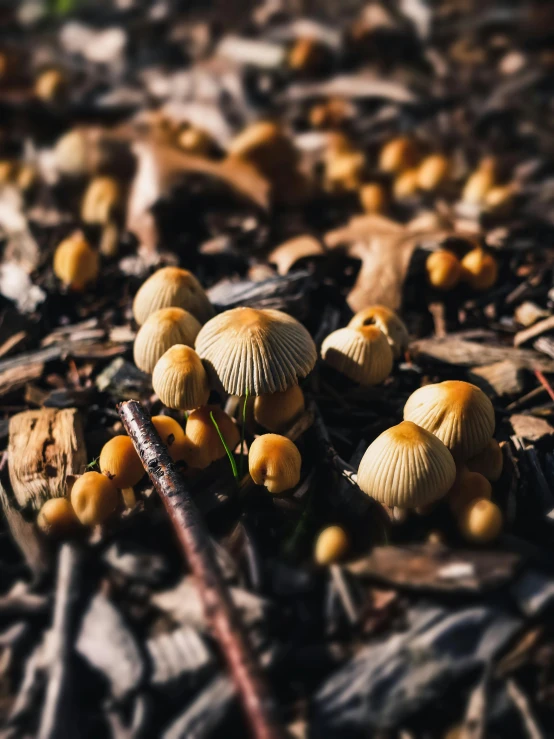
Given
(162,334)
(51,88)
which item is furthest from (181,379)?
(51,88)

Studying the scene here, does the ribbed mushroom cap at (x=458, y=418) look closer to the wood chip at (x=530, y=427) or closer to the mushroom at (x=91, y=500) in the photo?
the wood chip at (x=530, y=427)

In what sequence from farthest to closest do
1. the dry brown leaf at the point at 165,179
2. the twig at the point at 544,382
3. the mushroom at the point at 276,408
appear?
the dry brown leaf at the point at 165,179 → the twig at the point at 544,382 → the mushroom at the point at 276,408

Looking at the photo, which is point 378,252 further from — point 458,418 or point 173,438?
point 173,438

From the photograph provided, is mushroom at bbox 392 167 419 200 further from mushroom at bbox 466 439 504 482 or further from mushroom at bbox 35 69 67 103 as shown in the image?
mushroom at bbox 35 69 67 103

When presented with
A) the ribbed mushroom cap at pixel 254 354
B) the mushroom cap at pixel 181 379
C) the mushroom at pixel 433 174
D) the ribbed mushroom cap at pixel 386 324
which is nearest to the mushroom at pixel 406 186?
the mushroom at pixel 433 174

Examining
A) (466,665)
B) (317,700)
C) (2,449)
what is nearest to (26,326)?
(2,449)

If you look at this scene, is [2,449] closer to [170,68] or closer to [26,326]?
[26,326]
